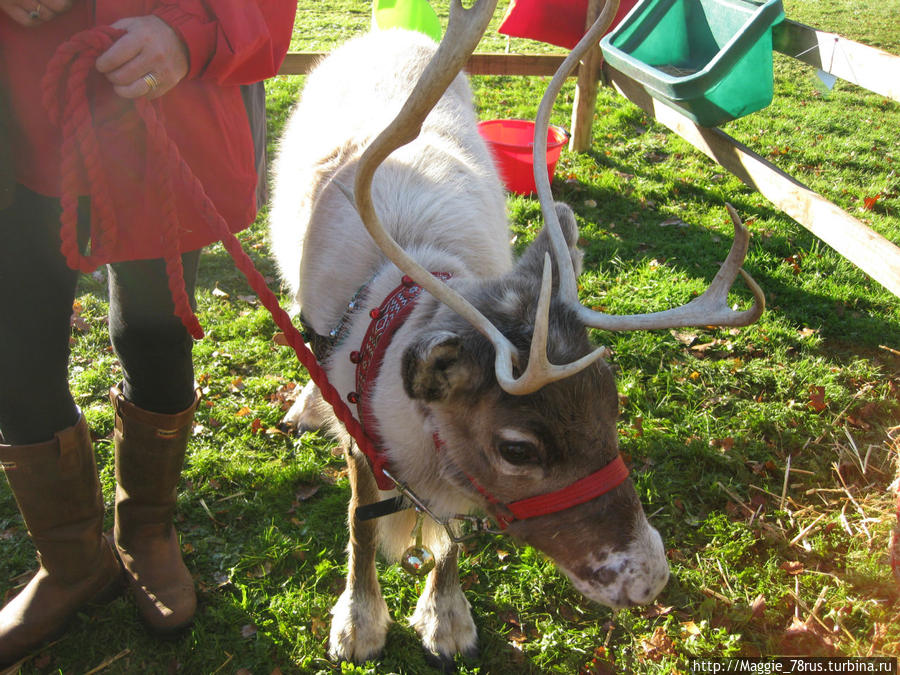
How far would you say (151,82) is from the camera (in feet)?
4.91

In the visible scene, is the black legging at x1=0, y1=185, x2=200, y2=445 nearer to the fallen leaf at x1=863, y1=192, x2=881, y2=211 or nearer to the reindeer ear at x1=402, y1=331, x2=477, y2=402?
the reindeer ear at x1=402, y1=331, x2=477, y2=402

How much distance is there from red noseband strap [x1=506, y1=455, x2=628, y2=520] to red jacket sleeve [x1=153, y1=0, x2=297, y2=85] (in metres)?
1.44

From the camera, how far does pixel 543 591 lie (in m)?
2.75

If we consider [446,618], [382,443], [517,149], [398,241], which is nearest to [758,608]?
[446,618]

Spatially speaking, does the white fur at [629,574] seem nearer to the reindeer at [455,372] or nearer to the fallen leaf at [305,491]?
the reindeer at [455,372]

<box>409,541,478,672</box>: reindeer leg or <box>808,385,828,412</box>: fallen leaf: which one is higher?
<box>808,385,828,412</box>: fallen leaf

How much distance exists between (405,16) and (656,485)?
12.2 feet

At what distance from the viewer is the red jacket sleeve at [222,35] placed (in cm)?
154

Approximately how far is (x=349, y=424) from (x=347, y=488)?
129 centimetres

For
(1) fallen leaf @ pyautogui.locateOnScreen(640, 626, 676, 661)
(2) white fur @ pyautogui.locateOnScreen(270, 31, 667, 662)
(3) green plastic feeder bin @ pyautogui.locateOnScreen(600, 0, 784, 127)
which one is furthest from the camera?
(3) green plastic feeder bin @ pyautogui.locateOnScreen(600, 0, 784, 127)

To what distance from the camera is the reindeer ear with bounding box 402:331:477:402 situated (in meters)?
1.79

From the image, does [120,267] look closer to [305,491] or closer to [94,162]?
[94,162]

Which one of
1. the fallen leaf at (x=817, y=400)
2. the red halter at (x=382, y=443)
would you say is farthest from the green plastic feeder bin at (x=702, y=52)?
the red halter at (x=382, y=443)

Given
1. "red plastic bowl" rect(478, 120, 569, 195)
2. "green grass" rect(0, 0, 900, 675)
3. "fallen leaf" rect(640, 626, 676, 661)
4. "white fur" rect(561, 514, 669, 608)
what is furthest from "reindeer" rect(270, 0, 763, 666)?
"red plastic bowl" rect(478, 120, 569, 195)
